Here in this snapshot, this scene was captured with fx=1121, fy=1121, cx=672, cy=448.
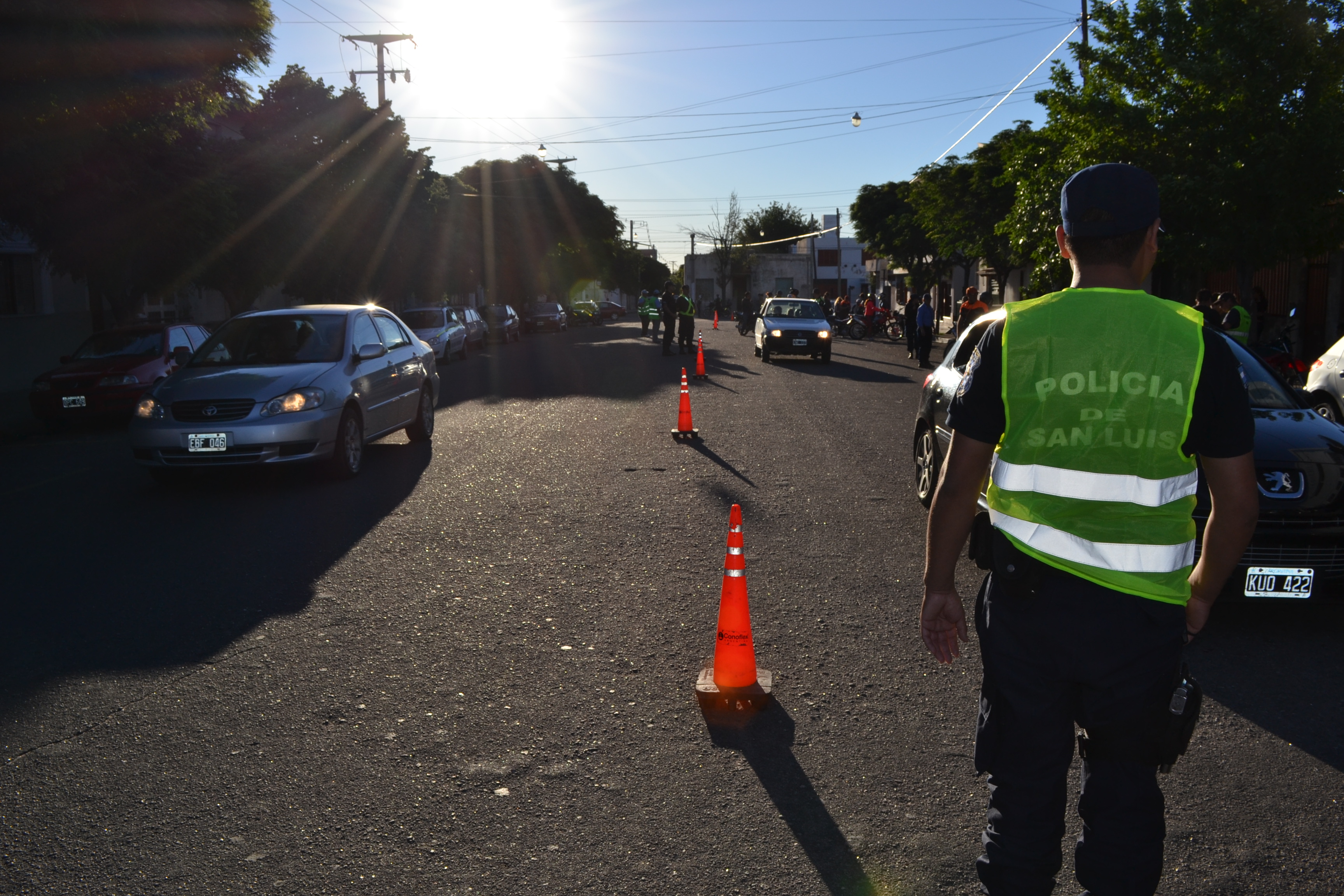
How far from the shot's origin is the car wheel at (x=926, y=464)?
327 inches

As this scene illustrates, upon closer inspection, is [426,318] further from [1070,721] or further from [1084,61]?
[1070,721]

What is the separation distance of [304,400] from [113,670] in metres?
4.88

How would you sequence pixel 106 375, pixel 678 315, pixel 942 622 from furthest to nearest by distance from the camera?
pixel 678 315
pixel 106 375
pixel 942 622

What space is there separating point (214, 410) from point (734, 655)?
6.64 meters

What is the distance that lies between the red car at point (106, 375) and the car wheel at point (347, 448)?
5908 mm

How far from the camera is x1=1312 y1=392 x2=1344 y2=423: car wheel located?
35.8 ft

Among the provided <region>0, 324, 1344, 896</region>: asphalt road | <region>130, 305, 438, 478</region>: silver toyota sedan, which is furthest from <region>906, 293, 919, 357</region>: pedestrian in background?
<region>0, 324, 1344, 896</region>: asphalt road

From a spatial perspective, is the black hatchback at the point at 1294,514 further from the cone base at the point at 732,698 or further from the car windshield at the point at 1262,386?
the cone base at the point at 732,698

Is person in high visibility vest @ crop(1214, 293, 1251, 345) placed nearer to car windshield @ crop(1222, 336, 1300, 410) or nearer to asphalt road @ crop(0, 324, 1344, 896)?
car windshield @ crop(1222, 336, 1300, 410)

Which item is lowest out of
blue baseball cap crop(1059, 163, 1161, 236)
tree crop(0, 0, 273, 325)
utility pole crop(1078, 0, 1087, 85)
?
blue baseball cap crop(1059, 163, 1161, 236)

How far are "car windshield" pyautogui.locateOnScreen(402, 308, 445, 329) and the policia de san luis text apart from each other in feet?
88.8

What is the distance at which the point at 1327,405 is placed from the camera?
37.2 ft

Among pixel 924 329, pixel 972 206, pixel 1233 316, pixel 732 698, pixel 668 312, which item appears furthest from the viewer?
pixel 972 206

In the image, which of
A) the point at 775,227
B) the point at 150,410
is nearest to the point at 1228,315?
the point at 150,410
